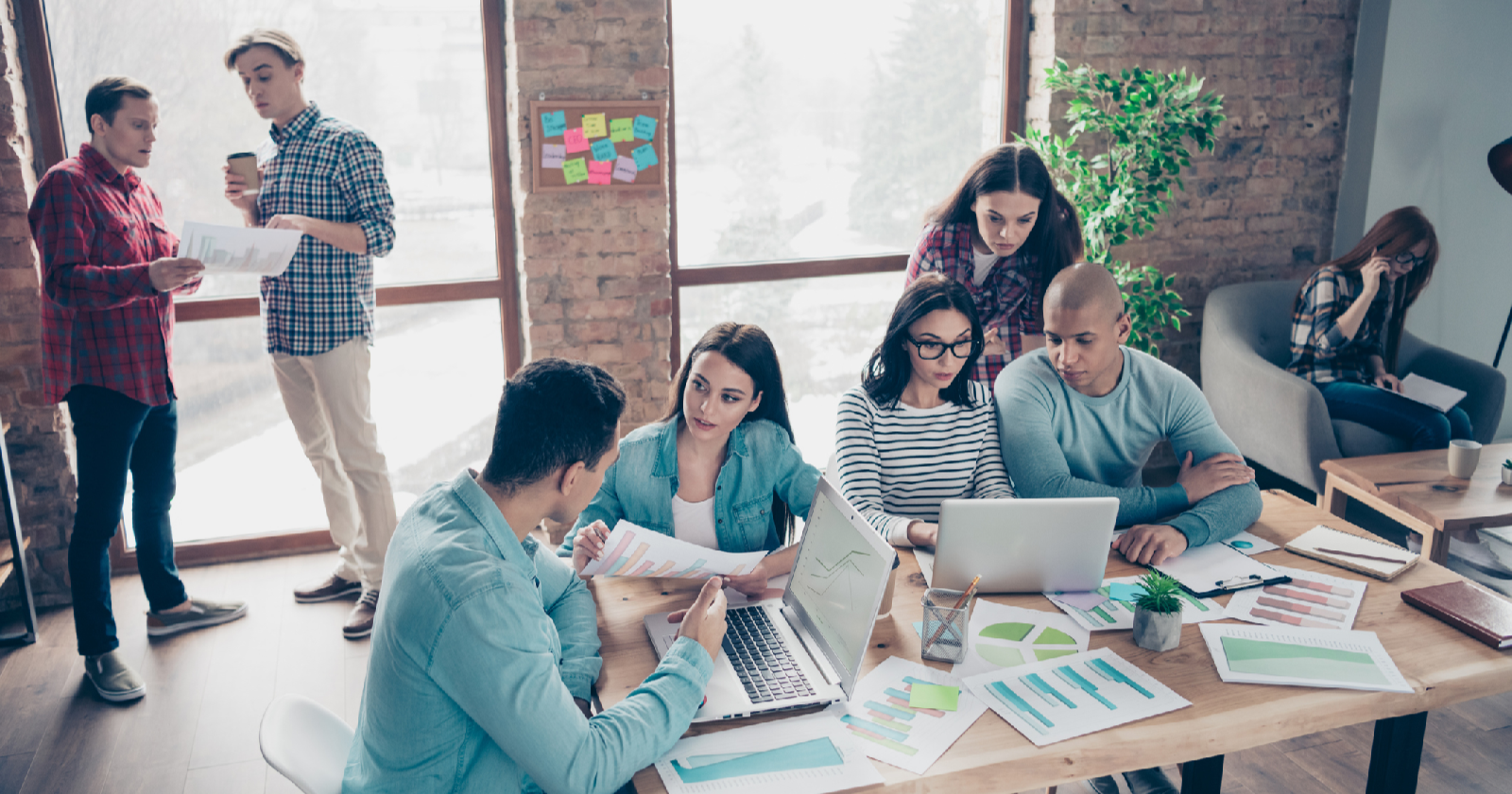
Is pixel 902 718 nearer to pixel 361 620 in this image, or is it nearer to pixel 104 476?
pixel 361 620

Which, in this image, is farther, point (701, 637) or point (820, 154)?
point (820, 154)

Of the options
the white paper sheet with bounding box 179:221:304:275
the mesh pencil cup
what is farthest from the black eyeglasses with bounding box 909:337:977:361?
the white paper sheet with bounding box 179:221:304:275

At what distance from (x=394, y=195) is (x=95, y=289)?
1.09 meters

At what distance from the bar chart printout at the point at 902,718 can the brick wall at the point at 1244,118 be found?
9.66 feet

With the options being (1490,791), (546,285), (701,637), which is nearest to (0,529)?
(546,285)

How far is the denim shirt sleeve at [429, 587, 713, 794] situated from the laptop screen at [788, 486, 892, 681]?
0.35 meters

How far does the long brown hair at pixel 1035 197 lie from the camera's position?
267 centimetres

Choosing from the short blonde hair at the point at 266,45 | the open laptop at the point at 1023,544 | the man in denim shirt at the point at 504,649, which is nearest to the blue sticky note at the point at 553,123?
the short blonde hair at the point at 266,45

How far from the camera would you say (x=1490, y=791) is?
2334 mm

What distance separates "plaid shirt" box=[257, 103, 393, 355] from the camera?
2.96 m

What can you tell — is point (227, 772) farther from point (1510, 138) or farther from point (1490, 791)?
point (1510, 138)

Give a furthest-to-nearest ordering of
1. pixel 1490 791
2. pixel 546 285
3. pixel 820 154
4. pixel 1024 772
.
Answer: pixel 820 154, pixel 546 285, pixel 1490 791, pixel 1024 772

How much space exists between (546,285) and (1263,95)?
9.75 feet

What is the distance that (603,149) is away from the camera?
11.2 feet
